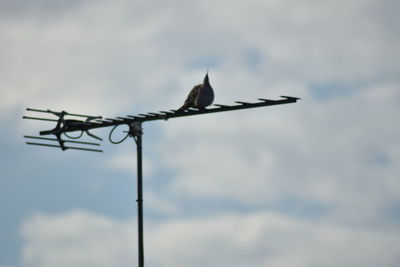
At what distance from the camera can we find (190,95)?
19719mm

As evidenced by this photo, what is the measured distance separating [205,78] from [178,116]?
10.5 ft

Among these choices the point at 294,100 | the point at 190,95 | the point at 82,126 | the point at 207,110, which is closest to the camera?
the point at 294,100

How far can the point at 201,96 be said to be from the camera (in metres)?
19.2

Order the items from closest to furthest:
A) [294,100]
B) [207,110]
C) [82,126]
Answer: [294,100]
[207,110]
[82,126]

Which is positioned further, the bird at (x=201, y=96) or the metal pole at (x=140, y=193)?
the bird at (x=201, y=96)

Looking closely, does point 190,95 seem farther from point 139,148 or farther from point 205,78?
point 139,148

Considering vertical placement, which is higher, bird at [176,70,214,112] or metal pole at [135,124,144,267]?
bird at [176,70,214,112]

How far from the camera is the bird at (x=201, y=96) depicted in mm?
19250

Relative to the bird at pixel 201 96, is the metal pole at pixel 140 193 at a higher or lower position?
lower

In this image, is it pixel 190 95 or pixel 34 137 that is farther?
pixel 190 95

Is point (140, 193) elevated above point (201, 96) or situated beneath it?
situated beneath

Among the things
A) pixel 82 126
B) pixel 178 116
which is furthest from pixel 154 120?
pixel 82 126

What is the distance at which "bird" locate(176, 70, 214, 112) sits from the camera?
63.2ft

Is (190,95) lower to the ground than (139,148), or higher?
higher
